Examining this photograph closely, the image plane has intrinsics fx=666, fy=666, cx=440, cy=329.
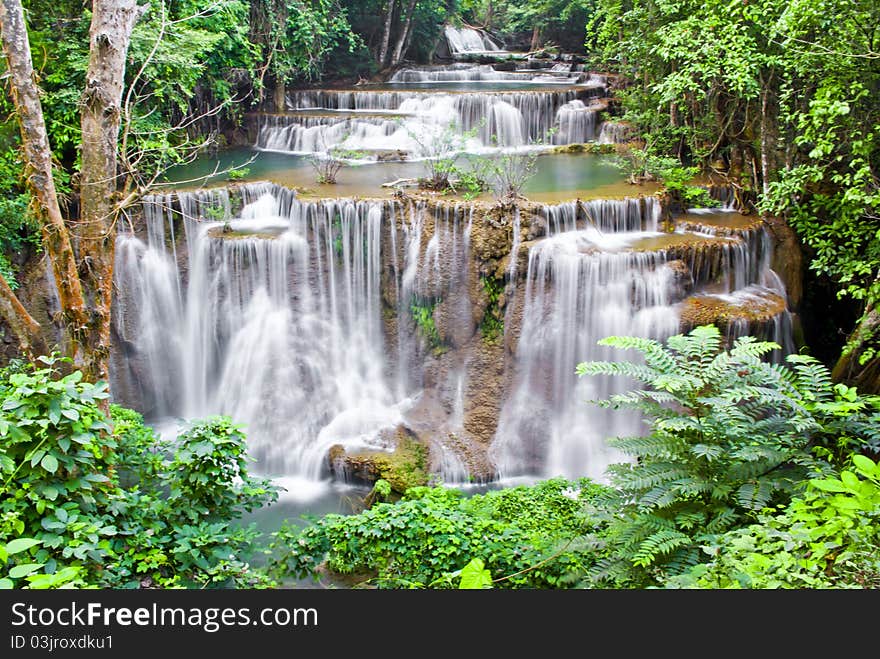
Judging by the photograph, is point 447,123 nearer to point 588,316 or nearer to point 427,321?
point 427,321

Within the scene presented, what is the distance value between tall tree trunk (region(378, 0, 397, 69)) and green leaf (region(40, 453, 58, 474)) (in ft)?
68.9

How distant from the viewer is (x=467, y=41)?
93.3 ft

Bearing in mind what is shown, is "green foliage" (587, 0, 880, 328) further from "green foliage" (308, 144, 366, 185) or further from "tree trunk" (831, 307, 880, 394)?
"green foliage" (308, 144, 366, 185)

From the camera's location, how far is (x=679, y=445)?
421cm

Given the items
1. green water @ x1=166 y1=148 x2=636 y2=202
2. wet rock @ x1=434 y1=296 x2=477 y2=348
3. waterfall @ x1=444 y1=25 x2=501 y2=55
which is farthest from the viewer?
waterfall @ x1=444 y1=25 x2=501 y2=55

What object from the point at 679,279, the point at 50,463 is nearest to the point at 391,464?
the point at 679,279

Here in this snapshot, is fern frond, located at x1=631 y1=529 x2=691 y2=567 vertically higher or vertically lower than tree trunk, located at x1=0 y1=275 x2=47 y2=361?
lower

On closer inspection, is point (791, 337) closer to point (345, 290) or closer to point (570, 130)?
point (345, 290)

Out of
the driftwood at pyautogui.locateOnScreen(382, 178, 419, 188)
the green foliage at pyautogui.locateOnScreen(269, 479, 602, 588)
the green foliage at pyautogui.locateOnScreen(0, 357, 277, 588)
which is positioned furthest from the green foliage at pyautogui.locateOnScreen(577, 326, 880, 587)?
the driftwood at pyautogui.locateOnScreen(382, 178, 419, 188)

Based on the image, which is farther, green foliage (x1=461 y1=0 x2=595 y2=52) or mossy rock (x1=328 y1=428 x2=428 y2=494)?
green foliage (x1=461 y1=0 x2=595 y2=52)

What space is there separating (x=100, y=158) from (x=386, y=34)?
1846cm

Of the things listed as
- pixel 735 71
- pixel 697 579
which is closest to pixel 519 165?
pixel 735 71

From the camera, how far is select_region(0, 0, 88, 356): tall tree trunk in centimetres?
500

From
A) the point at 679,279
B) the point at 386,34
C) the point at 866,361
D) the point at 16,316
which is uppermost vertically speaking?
the point at 386,34
